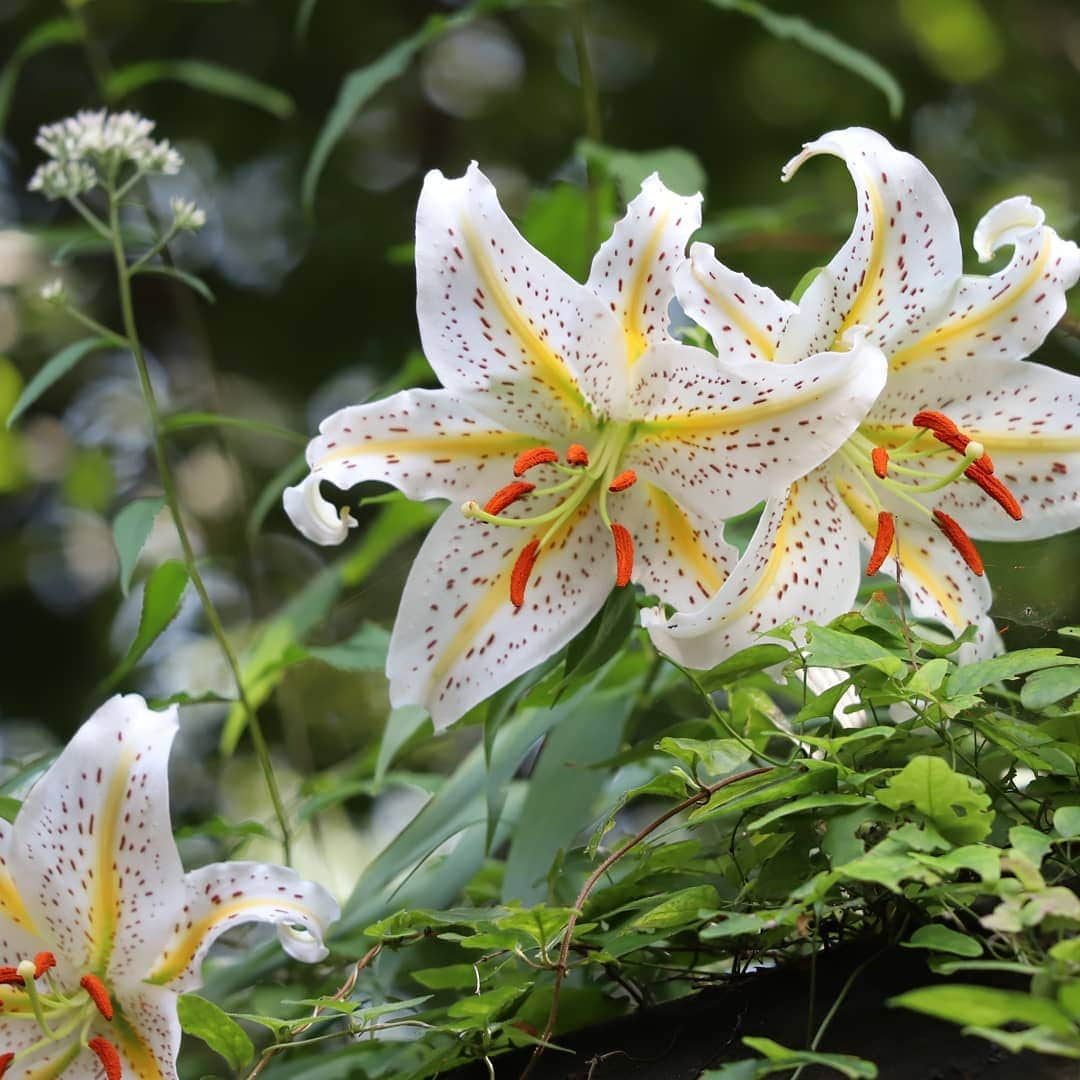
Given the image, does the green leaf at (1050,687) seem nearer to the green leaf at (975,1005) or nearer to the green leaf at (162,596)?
the green leaf at (975,1005)

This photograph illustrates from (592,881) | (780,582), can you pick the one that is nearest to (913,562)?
(780,582)

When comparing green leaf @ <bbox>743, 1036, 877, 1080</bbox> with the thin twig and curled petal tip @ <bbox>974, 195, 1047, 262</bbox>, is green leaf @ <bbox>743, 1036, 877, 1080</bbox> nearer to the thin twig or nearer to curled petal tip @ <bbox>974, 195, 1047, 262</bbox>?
the thin twig

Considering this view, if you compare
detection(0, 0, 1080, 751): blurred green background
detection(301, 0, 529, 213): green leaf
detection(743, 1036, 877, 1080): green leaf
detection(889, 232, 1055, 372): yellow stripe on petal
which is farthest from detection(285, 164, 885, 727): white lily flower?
detection(0, 0, 1080, 751): blurred green background

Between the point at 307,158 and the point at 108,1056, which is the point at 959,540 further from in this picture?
the point at 307,158

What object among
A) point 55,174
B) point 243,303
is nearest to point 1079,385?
point 55,174

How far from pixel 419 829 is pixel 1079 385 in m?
0.51

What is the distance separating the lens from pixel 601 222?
1224 millimetres

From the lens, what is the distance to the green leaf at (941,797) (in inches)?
20.8

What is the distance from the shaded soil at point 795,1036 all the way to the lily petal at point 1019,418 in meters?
0.32

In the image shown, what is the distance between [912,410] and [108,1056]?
1.80ft

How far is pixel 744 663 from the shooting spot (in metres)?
0.70

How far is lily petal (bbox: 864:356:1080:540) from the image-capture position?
800 mm

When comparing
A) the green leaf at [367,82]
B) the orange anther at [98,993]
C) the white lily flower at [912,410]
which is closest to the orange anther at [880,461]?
the white lily flower at [912,410]

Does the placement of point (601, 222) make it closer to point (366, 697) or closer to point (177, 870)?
point (177, 870)
